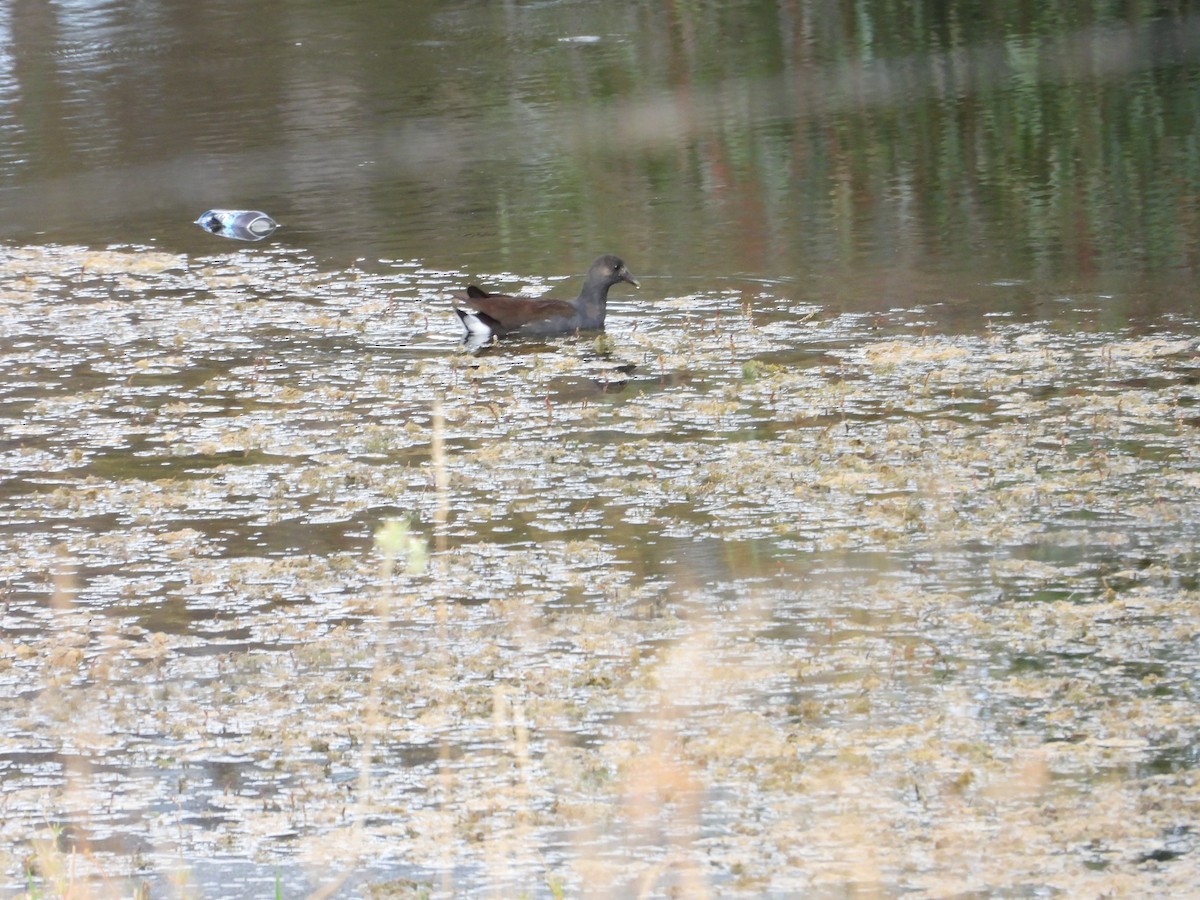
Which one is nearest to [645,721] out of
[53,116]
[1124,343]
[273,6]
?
[1124,343]

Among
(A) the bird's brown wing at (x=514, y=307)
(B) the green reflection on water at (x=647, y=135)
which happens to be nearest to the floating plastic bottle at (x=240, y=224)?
(B) the green reflection on water at (x=647, y=135)

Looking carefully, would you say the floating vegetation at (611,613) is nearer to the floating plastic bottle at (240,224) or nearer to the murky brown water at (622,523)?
the murky brown water at (622,523)

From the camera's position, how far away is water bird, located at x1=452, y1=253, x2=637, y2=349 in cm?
1077

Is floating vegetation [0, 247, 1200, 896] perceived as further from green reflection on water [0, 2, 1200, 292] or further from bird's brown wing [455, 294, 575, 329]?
green reflection on water [0, 2, 1200, 292]

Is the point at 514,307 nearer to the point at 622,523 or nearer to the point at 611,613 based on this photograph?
the point at 622,523

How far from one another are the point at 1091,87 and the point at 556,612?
12.2 meters

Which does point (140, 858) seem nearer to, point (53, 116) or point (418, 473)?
point (418, 473)

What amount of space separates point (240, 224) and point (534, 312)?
341cm

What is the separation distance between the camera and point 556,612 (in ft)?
22.4

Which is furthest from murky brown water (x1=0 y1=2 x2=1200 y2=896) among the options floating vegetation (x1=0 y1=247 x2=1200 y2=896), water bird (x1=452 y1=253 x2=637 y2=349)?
water bird (x1=452 y1=253 x2=637 y2=349)

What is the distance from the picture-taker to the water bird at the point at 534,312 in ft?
35.3

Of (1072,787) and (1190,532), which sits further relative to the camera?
(1190,532)

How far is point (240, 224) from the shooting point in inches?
537

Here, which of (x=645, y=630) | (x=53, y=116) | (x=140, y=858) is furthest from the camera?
(x=53, y=116)
